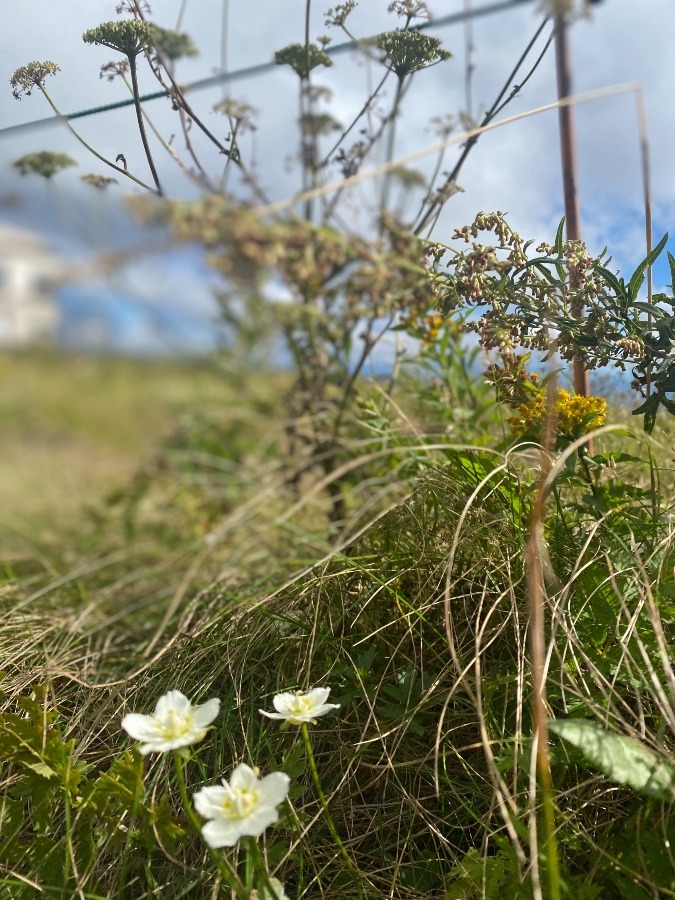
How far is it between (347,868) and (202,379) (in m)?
2.28

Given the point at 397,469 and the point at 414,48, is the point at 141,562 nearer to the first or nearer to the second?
the point at 397,469

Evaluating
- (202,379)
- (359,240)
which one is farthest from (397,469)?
(202,379)

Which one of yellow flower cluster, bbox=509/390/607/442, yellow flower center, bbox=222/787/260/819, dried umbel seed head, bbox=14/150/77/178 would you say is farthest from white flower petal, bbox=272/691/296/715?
dried umbel seed head, bbox=14/150/77/178

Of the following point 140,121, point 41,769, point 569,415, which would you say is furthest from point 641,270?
point 41,769

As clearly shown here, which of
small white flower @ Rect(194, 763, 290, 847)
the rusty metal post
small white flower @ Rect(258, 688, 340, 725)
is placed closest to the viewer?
small white flower @ Rect(194, 763, 290, 847)

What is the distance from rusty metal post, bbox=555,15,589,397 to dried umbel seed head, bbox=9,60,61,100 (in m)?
0.77

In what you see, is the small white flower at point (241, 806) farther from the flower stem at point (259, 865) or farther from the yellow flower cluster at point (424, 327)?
the yellow flower cluster at point (424, 327)

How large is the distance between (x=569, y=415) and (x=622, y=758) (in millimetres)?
438

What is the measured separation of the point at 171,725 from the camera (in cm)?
82

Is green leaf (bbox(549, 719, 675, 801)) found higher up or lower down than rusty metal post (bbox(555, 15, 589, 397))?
lower down

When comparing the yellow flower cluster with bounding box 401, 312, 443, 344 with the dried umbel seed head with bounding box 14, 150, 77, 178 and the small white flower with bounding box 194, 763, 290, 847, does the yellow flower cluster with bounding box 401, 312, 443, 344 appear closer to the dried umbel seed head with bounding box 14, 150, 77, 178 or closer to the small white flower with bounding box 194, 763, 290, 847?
the dried umbel seed head with bounding box 14, 150, 77, 178

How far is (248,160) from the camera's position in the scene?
150 centimetres

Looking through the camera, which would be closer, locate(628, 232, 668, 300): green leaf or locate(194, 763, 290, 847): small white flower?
locate(194, 763, 290, 847): small white flower

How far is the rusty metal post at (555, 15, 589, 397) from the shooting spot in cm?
119
